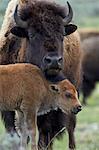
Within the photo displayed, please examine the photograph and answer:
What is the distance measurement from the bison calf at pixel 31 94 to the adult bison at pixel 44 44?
0.57 feet

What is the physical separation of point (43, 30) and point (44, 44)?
204 mm

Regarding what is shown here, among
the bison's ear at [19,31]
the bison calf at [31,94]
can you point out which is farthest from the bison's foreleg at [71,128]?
the bison calf at [31,94]

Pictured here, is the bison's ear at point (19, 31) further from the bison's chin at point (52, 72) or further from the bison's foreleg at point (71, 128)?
the bison's foreleg at point (71, 128)

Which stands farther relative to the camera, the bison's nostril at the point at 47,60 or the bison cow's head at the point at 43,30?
the bison cow's head at the point at 43,30

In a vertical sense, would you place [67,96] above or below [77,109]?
above

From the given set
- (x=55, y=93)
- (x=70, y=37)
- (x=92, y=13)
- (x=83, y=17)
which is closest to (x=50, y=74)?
(x=55, y=93)

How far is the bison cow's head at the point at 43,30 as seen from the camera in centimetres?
913

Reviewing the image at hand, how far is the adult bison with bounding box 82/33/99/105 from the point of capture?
26.1m

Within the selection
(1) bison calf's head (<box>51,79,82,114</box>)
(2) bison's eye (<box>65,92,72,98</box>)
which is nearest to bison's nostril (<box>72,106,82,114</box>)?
(1) bison calf's head (<box>51,79,82,114</box>)

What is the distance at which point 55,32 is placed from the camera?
941 centimetres

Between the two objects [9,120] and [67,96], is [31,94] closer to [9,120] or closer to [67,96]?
[67,96]

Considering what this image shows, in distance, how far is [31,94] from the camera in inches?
345

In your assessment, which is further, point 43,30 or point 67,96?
point 43,30

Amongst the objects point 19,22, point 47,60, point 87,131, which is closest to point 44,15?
point 19,22
